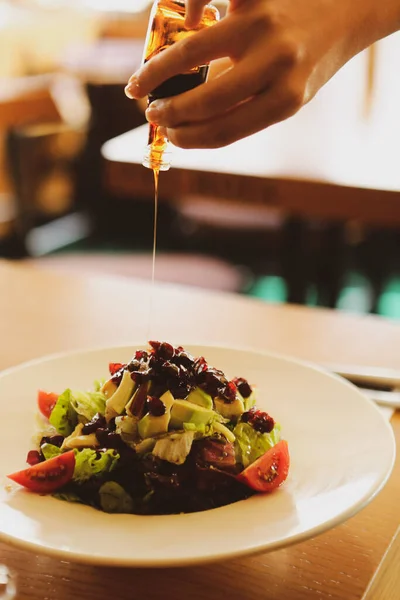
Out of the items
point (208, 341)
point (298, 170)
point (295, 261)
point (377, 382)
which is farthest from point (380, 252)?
point (377, 382)

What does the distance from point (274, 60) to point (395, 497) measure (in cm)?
57

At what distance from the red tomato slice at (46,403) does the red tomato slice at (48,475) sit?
0.59ft

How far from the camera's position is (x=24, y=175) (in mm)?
3143

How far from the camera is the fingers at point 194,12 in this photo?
2.67ft

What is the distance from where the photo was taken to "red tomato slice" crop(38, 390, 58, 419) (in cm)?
113

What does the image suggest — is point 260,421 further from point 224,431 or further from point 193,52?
point 193,52

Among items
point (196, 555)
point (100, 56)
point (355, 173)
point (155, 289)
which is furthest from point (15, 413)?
point (100, 56)

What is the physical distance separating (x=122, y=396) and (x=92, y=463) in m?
0.11

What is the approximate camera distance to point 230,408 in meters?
1.05

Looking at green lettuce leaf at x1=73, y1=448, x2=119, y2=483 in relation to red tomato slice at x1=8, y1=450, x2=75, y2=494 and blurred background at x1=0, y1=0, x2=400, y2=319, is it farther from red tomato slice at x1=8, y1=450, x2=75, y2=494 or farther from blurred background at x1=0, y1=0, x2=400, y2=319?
blurred background at x1=0, y1=0, x2=400, y2=319

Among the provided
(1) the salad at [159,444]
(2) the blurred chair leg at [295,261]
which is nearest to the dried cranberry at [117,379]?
(1) the salad at [159,444]

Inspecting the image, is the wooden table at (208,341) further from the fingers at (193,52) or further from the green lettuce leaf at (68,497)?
the fingers at (193,52)

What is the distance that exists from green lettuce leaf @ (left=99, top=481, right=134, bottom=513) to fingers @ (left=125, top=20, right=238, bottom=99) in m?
0.44

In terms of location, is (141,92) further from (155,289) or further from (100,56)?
(100,56)
